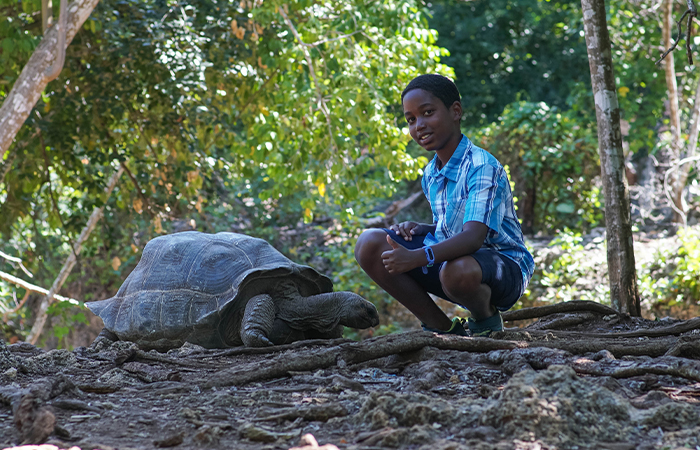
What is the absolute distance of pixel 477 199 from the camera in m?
2.99

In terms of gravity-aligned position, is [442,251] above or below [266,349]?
above

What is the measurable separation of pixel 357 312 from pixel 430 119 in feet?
4.30

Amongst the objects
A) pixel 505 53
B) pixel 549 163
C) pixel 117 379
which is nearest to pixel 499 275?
pixel 117 379

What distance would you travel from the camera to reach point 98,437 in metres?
1.84

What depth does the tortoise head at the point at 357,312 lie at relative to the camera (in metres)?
3.85

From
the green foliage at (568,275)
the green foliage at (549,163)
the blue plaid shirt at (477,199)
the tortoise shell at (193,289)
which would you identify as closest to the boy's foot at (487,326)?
the blue plaid shirt at (477,199)

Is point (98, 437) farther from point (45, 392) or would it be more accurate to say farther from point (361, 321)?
point (361, 321)

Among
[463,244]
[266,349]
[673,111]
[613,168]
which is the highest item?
[673,111]

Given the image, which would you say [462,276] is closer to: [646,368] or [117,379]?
[646,368]

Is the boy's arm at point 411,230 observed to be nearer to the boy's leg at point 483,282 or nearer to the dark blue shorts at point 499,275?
the dark blue shorts at point 499,275

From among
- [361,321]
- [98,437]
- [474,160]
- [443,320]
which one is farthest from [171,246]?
[98,437]

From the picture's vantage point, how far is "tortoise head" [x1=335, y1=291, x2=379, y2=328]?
12.6 feet

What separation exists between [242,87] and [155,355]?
193 inches

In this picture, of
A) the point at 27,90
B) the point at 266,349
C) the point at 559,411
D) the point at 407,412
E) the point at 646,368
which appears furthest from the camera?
the point at 27,90
